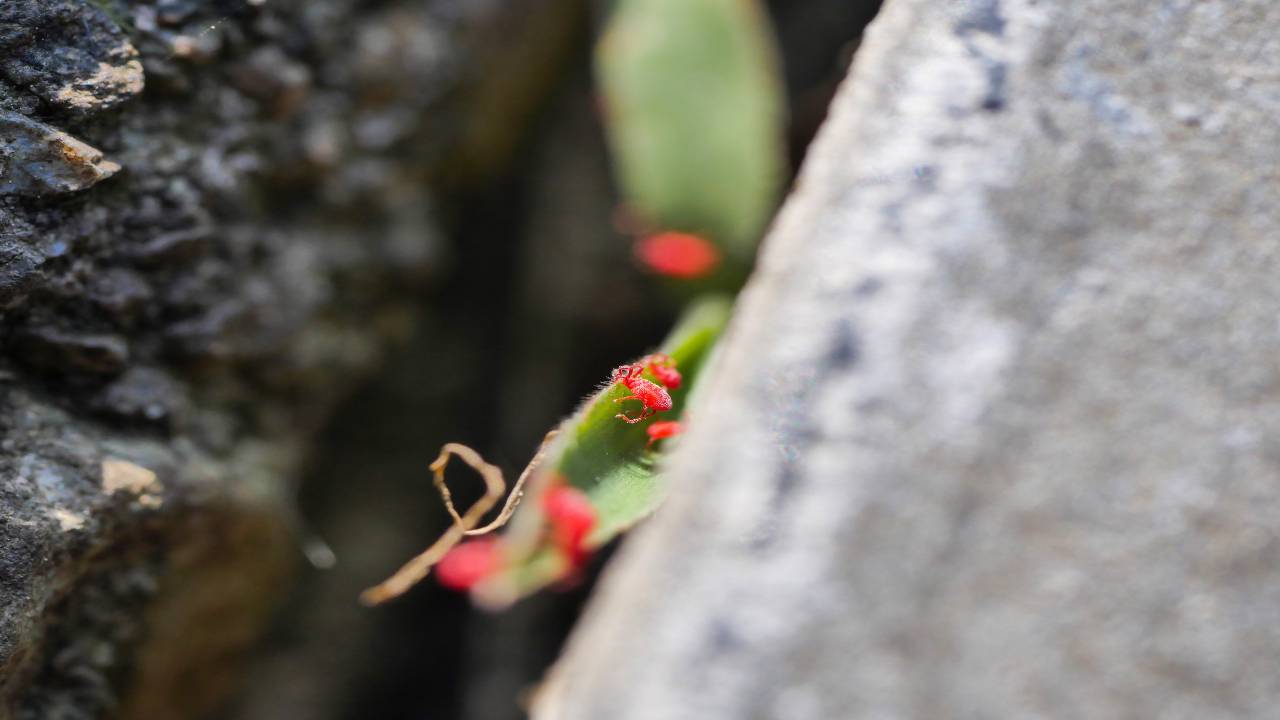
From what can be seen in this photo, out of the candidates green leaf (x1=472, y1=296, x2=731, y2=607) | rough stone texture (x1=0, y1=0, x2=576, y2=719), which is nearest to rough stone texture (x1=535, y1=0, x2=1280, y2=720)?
green leaf (x1=472, y1=296, x2=731, y2=607)

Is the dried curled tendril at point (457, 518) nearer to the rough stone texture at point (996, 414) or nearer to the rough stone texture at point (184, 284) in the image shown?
the rough stone texture at point (996, 414)

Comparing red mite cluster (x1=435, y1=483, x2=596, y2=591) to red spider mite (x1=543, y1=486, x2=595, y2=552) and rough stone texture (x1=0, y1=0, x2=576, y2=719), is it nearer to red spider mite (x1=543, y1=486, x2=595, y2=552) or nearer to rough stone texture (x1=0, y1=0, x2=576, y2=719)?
red spider mite (x1=543, y1=486, x2=595, y2=552)

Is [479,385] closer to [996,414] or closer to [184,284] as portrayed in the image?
[184,284]

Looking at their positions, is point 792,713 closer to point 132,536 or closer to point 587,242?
point 132,536

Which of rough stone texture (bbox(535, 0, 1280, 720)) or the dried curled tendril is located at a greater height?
rough stone texture (bbox(535, 0, 1280, 720))

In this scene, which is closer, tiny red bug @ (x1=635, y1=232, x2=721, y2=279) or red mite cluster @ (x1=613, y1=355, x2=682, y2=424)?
red mite cluster @ (x1=613, y1=355, x2=682, y2=424)

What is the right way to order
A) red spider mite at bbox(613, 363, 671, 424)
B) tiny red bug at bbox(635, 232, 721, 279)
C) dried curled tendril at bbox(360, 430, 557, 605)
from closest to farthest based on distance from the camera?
1. dried curled tendril at bbox(360, 430, 557, 605)
2. red spider mite at bbox(613, 363, 671, 424)
3. tiny red bug at bbox(635, 232, 721, 279)

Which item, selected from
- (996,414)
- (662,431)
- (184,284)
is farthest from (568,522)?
(184,284)

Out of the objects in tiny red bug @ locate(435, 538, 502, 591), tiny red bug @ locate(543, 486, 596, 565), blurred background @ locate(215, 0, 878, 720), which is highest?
tiny red bug @ locate(543, 486, 596, 565)
